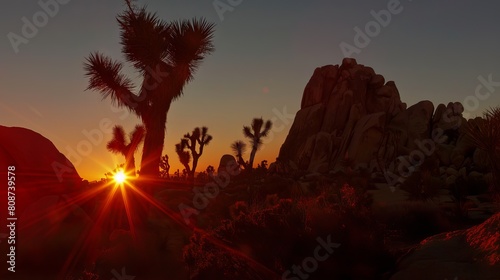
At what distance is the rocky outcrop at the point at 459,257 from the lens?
5.32 metres

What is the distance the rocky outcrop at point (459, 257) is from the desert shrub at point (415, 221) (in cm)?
492

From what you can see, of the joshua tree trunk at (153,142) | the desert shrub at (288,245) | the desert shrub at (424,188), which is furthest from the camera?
the desert shrub at (424,188)

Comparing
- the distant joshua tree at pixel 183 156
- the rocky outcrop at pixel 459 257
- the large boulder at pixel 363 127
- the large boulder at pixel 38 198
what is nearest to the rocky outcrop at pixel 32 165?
the large boulder at pixel 38 198

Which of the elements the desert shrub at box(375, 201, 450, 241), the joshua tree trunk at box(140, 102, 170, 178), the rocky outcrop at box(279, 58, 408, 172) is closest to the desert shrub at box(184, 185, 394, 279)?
the desert shrub at box(375, 201, 450, 241)

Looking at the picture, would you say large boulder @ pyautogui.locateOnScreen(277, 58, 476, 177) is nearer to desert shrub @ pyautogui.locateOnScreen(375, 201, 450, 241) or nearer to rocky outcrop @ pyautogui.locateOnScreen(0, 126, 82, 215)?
desert shrub @ pyautogui.locateOnScreen(375, 201, 450, 241)

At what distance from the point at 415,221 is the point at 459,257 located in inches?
249

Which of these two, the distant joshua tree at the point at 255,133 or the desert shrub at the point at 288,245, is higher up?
the distant joshua tree at the point at 255,133

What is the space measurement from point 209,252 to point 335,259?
2209 millimetres

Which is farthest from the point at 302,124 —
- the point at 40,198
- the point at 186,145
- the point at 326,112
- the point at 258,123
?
the point at 40,198

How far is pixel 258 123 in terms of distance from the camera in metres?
39.0

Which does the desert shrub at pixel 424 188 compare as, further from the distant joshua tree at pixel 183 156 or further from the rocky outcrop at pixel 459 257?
the distant joshua tree at pixel 183 156

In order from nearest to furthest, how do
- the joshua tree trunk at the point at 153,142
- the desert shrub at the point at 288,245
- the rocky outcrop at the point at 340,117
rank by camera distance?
the desert shrub at the point at 288,245, the joshua tree trunk at the point at 153,142, the rocky outcrop at the point at 340,117

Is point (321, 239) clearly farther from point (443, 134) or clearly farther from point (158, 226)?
point (443, 134)

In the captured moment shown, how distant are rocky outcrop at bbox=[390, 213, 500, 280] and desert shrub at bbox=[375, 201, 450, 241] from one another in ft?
16.1
